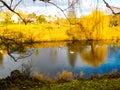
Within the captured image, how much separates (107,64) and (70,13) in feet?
49.8

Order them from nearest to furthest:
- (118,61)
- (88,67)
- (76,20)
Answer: (76,20)
(88,67)
(118,61)

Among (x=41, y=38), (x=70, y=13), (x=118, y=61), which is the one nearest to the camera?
(x=70, y=13)

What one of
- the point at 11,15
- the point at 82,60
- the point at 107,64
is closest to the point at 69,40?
the point at 82,60

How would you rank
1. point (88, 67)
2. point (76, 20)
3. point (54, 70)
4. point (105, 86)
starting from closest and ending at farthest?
point (76, 20) < point (105, 86) < point (54, 70) < point (88, 67)

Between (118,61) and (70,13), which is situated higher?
(70,13)

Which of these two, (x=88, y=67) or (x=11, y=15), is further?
(x=88, y=67)

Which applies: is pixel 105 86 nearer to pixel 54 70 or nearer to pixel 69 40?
pixel 54 70

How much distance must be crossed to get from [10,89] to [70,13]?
4902 millimetres

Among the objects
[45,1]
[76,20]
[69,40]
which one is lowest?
[69,40]

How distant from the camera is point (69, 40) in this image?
105ft

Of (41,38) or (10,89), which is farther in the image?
(41,38)

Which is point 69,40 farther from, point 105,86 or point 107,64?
point 105,86

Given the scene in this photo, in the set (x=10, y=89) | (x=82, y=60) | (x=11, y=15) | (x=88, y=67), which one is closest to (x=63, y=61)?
(x=82, y=60)

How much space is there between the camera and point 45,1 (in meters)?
3.13
